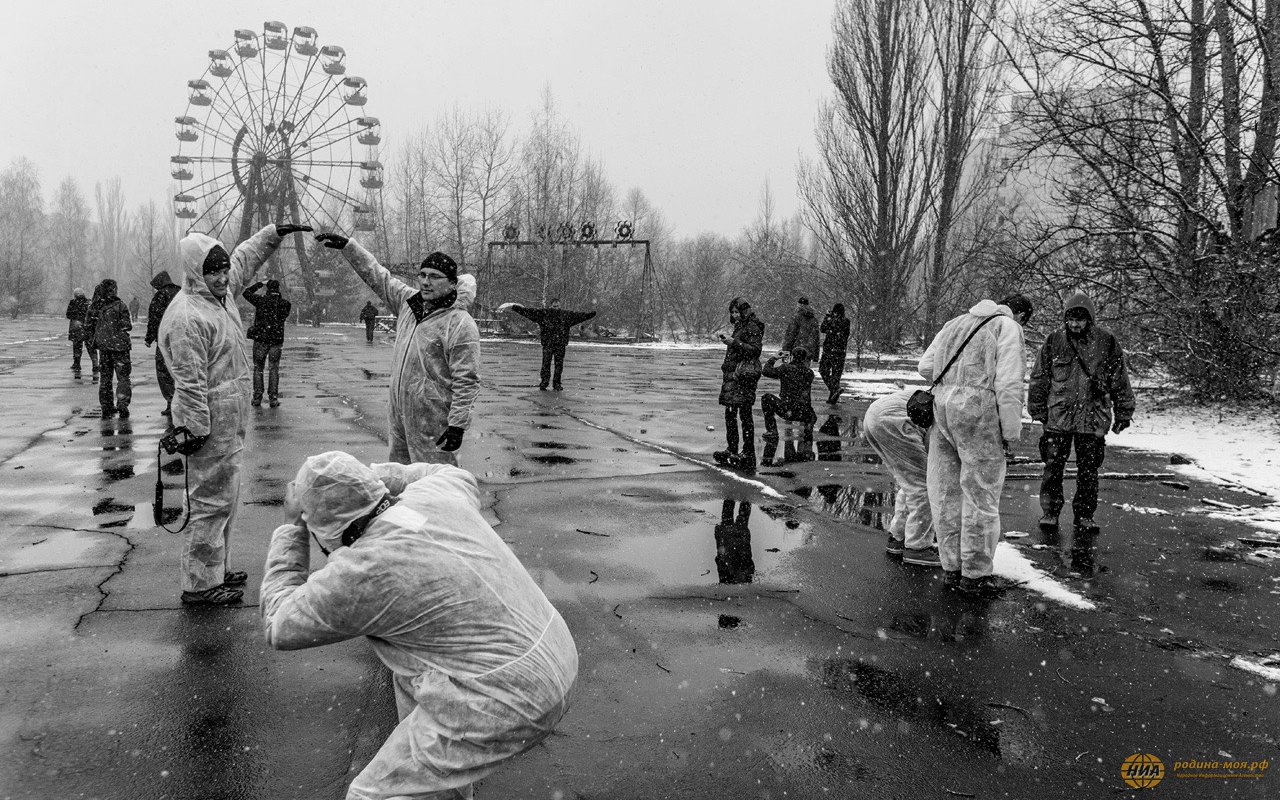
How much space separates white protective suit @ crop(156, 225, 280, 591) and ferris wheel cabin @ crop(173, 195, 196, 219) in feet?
158

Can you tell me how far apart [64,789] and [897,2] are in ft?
109

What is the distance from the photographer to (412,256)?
5950 centimetres

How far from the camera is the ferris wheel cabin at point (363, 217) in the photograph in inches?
1811

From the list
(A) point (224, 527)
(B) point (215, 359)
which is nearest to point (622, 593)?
(A) point (224, 527)

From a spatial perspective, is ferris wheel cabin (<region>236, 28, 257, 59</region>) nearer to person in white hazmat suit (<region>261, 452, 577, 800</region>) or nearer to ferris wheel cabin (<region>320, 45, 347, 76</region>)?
ferris wheel cabin (<region>320, 45, 347, 76</region>)

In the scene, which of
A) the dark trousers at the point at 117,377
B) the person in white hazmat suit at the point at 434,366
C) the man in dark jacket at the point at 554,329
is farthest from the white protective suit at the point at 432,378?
the man in dark jacket at the point at 554,329

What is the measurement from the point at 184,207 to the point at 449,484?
53.9 metres

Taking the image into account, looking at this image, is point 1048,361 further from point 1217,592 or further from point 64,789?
point 64,789

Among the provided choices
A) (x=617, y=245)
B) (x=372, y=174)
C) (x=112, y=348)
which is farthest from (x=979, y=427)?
(x=372, y=174)

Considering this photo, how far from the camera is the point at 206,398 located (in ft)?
15.3

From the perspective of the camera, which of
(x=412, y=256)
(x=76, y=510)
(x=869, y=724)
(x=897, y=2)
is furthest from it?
(x=412, y=256)

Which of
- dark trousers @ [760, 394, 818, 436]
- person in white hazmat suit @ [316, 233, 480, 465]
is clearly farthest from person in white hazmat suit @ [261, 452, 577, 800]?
dark trousers @ [760, 394, 818, 436]

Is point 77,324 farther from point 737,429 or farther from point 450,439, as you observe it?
point 450,439

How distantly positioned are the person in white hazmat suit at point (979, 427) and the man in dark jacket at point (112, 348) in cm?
1073
